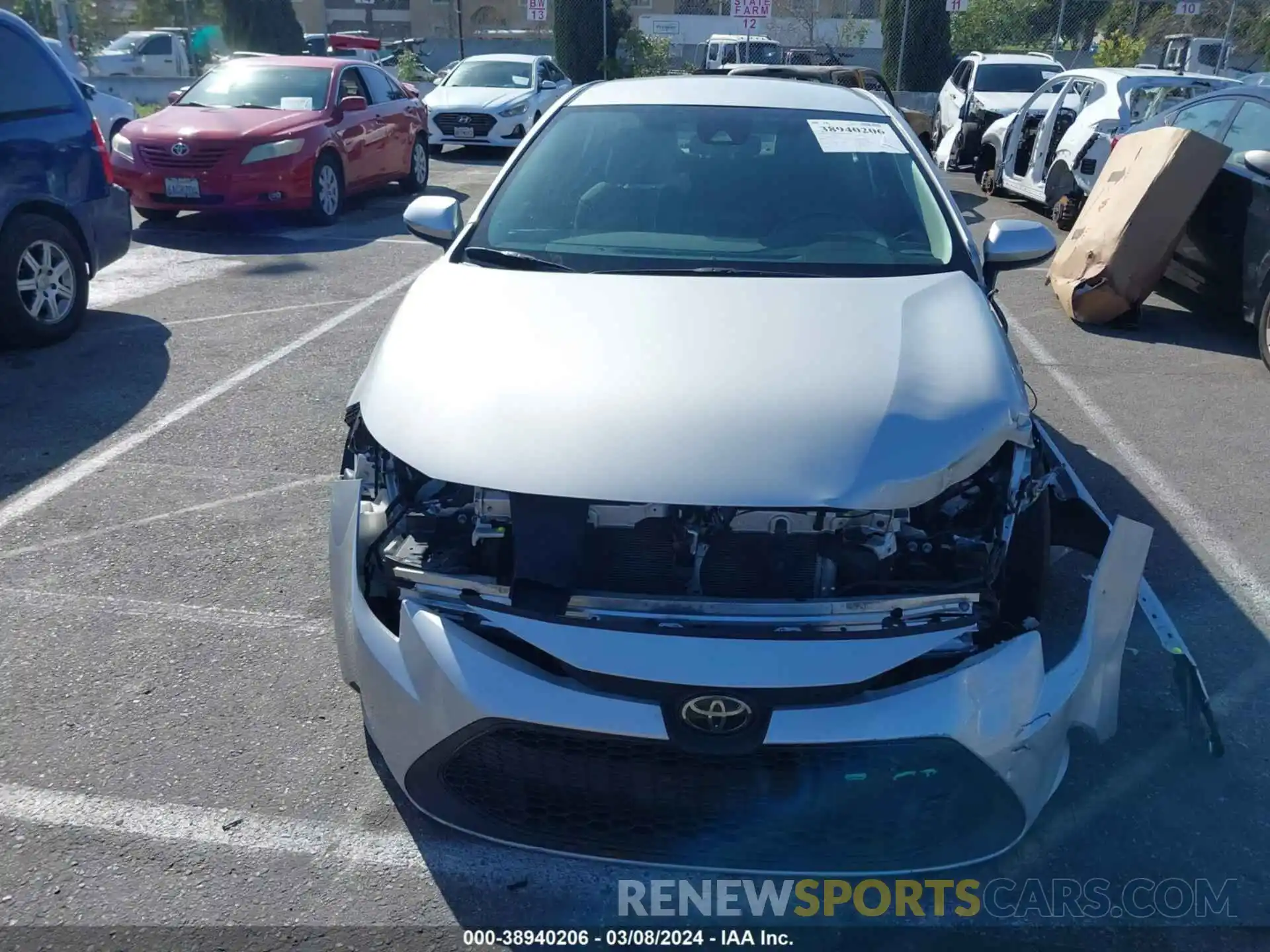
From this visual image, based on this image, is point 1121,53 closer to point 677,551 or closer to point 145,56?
point 145,56

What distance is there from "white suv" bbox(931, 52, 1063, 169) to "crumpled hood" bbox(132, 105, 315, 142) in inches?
339

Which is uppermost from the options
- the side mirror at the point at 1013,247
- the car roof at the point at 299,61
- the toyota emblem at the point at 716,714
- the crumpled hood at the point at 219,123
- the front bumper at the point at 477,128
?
the side mirror at the point at 1013,247

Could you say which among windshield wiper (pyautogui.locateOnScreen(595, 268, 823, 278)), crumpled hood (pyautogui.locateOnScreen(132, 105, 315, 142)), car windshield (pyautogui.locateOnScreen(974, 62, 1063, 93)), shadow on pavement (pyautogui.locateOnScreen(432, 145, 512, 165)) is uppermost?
windshield wiper (pyautogui.locateOnScreen(595, 268, 823, 278))

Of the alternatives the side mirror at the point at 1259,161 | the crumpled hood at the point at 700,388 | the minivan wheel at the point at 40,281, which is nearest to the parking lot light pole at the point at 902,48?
the side mirror at the point at 1259,161

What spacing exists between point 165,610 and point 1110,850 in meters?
3.02

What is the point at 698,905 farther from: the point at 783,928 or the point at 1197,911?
the point at 1197,911

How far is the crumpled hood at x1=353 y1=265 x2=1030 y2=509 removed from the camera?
252 cm

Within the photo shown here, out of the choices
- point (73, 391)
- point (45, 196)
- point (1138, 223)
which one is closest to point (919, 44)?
point (1138, 223)

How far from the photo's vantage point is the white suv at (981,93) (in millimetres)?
15133

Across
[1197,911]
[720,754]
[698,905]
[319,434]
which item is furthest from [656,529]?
[319,434]

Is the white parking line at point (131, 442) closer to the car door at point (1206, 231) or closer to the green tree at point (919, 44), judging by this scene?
the car door at point (1206, 231)

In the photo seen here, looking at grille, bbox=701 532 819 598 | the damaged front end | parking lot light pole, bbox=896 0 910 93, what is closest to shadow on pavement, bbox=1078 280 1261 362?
the damaged front end

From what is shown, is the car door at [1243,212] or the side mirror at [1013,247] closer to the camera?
the side mirror at [1013,247]

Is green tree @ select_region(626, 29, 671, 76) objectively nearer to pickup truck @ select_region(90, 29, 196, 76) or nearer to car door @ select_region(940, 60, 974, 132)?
car door @ select_region(940, 60, 974, 132)
